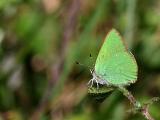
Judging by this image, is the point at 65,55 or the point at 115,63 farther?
the point at 65,55

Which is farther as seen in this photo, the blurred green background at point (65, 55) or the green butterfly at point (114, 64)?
the blurred green background at point (65, 55)

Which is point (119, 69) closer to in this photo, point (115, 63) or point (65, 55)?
point (115, 63)

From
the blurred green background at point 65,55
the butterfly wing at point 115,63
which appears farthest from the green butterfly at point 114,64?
the blurred green background at point 65,55

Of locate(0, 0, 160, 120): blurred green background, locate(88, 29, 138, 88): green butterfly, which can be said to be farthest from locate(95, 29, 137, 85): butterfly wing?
locate(0, 0, 160, 120): blurred green background

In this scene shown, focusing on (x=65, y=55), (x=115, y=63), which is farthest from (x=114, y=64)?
(x=65, y=55)

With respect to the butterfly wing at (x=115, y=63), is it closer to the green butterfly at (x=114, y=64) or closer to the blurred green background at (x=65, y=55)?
the green butterfly at (x=114, y=64)

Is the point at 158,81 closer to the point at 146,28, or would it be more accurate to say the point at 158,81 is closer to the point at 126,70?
the point at 146,28

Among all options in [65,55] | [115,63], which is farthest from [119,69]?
[65,55]

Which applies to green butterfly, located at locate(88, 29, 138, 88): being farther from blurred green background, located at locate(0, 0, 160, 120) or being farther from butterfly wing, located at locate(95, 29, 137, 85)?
blurred green background, located at locate(0, 0, 160, 120)
